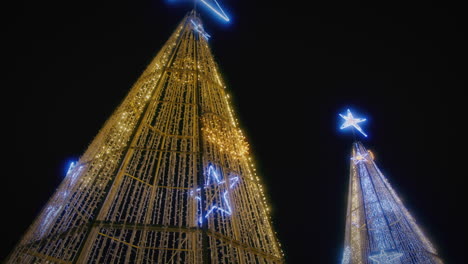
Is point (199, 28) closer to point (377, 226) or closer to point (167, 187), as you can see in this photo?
point (167, 187)

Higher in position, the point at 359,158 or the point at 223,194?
the point at 359,158

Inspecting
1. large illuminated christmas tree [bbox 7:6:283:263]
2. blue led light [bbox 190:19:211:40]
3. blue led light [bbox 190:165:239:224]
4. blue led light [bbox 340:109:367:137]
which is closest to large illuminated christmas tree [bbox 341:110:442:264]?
blue led light [bbox 340:109:367:137]

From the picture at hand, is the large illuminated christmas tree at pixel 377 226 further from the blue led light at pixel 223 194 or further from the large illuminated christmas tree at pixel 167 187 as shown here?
the blue led light at pixel 223 194

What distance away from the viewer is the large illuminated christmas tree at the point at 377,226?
1122 centimetres

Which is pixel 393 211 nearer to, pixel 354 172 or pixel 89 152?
pixel 354 172

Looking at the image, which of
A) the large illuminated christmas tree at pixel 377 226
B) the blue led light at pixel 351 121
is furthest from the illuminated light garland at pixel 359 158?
the blue led light at pixel 351 121

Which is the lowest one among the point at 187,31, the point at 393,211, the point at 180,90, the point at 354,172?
the point at 393,211

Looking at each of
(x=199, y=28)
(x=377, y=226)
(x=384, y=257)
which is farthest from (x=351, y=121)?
(x=199, y=28)

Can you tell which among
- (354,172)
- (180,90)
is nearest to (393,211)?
(354,172)

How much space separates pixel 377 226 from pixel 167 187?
406 inches

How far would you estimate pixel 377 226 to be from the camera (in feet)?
39.6

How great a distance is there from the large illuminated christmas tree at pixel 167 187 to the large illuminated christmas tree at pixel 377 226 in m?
8.81

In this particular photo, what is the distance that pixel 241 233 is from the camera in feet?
14.8

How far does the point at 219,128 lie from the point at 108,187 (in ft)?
6.57
